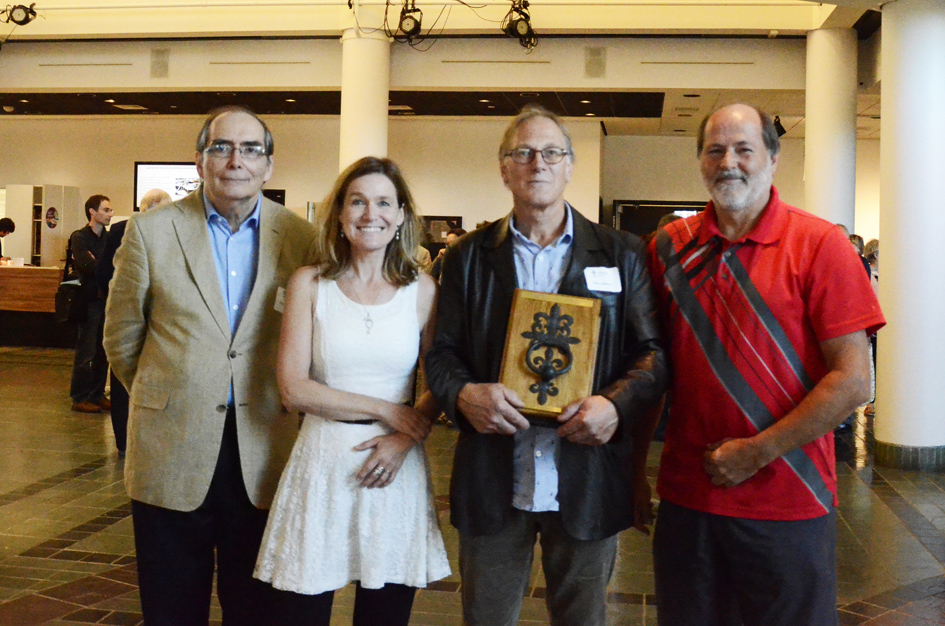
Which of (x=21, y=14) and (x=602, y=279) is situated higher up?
(x=21, y=14)

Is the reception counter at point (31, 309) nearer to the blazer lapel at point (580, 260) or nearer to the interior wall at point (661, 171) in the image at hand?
the interior wall at point (661, 171)

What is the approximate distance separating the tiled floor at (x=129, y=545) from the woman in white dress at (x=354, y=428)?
135cm

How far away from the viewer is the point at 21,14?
11.1 meters

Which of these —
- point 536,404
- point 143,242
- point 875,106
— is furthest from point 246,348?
point 875,106

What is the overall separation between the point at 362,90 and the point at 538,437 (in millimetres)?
8979

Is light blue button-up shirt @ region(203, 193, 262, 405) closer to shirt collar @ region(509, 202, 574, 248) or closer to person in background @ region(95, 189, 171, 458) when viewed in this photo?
shirt collar @ region(509, 202, 574, 248)

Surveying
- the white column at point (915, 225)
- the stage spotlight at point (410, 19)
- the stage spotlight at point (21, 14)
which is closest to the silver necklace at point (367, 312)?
the white column at point (915, 225)

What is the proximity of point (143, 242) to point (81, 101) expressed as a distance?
44.1ft

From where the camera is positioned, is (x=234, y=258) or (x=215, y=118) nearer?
(x=215, y=118)

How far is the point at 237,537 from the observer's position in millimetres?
2568

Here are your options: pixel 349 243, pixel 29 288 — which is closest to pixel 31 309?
pixel 29 288

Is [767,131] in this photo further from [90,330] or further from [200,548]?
[90,330]

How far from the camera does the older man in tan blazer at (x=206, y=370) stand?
2455mm

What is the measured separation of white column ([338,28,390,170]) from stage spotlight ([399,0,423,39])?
320mm
